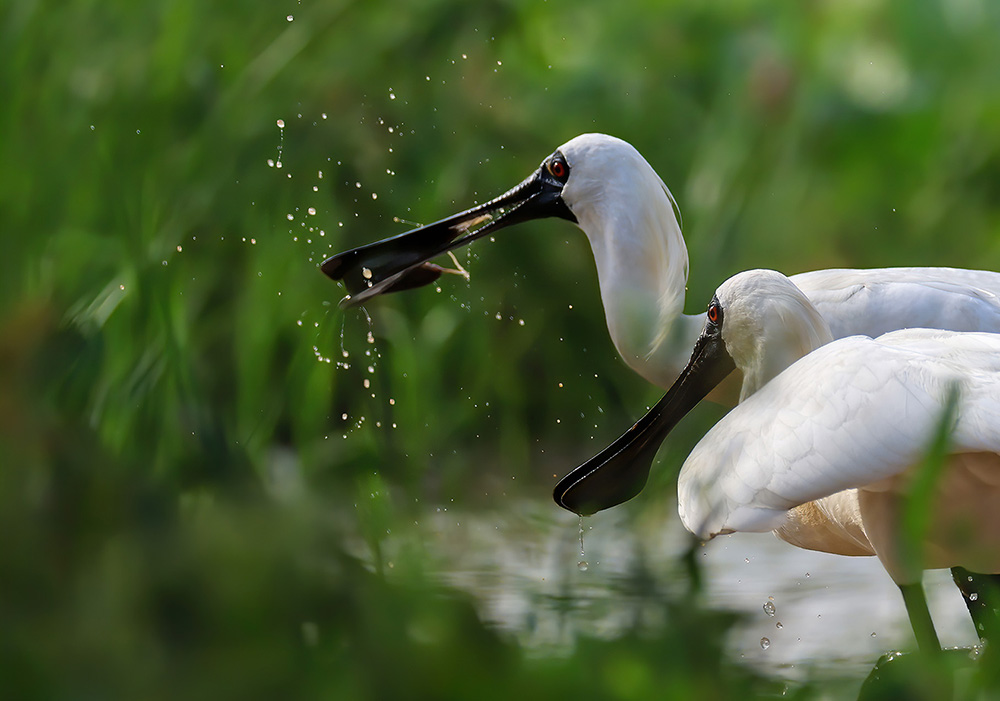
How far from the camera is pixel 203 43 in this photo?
219cm

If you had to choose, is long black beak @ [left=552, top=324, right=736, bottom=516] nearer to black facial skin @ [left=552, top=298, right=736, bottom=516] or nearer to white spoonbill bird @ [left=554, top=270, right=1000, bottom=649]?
black facial skin @ [left=552, top=298, right=736, bottom=516]

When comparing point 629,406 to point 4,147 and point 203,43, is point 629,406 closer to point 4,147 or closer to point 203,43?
point 203,43

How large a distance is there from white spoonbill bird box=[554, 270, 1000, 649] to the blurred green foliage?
272 millimetres

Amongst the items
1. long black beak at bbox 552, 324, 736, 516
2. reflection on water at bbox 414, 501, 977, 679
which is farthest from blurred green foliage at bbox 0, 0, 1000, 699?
long black beak at bbox 552, 324, 736, 516

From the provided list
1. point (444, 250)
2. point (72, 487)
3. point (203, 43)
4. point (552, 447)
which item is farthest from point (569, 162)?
point (72, 487)

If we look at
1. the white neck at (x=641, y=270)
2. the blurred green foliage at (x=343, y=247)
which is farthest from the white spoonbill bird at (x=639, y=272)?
the blurred green foliage at (x=343, y=247)

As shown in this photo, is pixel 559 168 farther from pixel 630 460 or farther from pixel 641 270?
pixel 630 460

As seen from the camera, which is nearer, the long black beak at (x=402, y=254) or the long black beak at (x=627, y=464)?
the long black beak at (x=627, y=464)

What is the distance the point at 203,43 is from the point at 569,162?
66 centimetres

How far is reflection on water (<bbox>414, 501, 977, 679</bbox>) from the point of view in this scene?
2.94 feet

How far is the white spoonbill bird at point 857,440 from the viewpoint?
3.77 ft

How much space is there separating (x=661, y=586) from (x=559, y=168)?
52.7 inches

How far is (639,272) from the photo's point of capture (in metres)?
2.12

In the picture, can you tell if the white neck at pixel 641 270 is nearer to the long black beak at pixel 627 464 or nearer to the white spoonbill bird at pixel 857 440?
the long black beak at pixel 627 464
